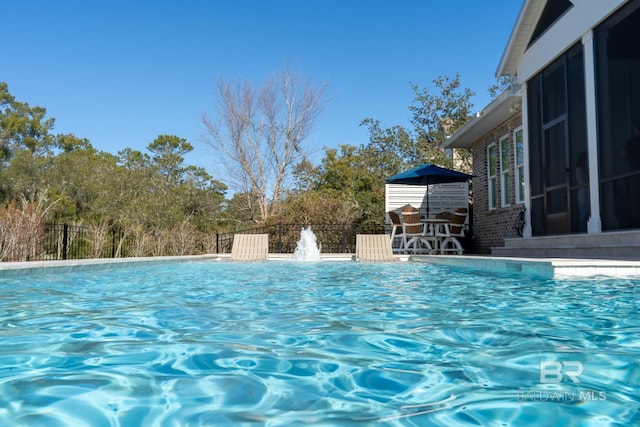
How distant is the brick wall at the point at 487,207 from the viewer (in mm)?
10617

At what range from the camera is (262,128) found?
19688mm

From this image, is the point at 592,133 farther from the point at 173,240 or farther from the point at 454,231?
the point at 173,240

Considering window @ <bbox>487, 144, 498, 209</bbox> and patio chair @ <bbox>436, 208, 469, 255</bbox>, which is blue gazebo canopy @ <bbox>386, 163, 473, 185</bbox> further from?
patio chair @ <bbox>436, 208, 469, 255</bbox>

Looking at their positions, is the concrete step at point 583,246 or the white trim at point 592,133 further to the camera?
the white trim at point 592,133

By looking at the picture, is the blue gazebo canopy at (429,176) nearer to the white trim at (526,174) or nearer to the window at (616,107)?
the white trim at (526,174)

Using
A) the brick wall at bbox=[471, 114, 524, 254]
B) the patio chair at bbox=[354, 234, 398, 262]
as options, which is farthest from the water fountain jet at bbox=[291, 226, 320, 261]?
the brick wall at bbox=[471, 114, 524, 254]

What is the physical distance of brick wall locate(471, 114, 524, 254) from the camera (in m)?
10.6

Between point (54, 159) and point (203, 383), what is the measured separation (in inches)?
884

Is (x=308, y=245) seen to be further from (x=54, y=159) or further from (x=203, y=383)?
(x=54, y=159)

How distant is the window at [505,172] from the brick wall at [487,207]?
11 cm

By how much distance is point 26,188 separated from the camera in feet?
62.8

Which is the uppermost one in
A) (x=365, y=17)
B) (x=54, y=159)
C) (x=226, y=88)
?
(x=365, y=17)

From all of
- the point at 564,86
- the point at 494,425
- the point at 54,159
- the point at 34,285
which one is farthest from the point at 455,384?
the point at 54,159
